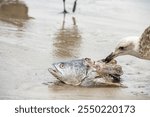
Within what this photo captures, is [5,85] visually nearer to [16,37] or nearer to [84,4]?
[16,37]

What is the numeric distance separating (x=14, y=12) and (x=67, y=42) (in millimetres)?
3579

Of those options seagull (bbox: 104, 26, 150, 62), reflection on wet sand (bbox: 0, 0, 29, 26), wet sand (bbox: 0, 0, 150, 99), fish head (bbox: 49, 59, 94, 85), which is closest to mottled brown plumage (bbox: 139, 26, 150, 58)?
seagull (bbox: 104, 26, 150, 62)

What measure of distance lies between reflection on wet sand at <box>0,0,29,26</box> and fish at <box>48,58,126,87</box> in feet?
14.5

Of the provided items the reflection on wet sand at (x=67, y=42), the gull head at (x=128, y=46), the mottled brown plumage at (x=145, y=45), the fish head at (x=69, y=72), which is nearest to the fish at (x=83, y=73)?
the fish head at (x=69, y=72)

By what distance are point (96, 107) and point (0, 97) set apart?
1.23m

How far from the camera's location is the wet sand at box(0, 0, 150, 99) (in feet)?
23.5

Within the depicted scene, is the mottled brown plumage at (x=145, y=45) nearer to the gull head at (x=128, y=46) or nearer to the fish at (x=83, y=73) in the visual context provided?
the gull head at (x=128, y=46)

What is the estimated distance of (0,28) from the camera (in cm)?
1086

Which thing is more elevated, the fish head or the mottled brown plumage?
the mottled brown plumage

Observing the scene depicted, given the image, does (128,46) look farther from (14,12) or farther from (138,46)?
(14,12)

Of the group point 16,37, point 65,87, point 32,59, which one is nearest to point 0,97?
point 65,87

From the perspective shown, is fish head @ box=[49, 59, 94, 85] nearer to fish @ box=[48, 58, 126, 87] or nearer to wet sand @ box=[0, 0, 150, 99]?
fish @ box=[48, 58, 126, 87]

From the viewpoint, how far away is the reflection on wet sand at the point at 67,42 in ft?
30.6

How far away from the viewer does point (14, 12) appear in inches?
531
